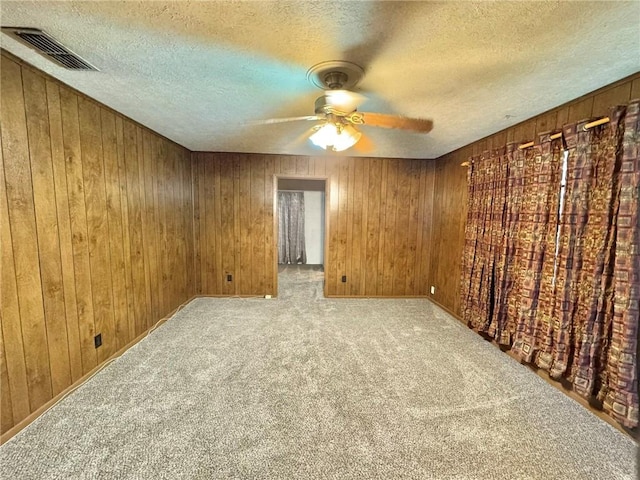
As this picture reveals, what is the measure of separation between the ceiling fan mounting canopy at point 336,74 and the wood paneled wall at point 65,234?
1.75m

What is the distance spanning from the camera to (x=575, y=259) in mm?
1862

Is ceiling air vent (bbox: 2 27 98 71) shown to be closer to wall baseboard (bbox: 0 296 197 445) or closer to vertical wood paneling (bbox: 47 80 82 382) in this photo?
vertical wood paneling (bbox: 47 80 82 382)

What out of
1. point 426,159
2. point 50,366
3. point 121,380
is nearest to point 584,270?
point 426,159

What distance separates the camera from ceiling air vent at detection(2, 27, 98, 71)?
127cm

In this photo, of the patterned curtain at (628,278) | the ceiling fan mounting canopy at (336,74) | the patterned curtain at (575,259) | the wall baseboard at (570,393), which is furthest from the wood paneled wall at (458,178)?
the ceiling fan mounting canopy at (336,74)

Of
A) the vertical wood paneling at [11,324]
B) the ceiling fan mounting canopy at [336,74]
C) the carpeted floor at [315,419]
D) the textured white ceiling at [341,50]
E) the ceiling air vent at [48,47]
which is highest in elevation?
the ceiling air vent at [48,47]

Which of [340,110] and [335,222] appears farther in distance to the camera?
[335,222]

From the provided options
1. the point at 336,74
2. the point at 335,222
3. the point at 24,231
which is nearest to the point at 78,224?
the point at 24,231

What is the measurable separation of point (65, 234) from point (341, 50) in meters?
2.22

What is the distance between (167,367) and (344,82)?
8.48ft

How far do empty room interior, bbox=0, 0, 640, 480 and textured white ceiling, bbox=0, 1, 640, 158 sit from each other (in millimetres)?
13

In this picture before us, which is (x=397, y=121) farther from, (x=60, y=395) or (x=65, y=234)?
(x=60, y=395)

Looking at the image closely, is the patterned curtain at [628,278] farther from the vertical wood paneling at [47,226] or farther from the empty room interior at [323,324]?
the vertical wood paneling at [47,226]

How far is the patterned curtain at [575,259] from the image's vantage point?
1.55m
